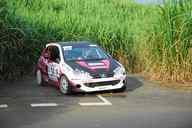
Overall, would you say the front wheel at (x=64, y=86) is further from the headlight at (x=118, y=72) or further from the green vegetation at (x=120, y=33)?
the green vegetation at (x=120, y=33)

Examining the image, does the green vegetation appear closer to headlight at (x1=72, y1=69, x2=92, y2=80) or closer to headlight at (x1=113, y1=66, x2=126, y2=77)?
headlight at (x1=113, y1=66, x2=126, y2=77)

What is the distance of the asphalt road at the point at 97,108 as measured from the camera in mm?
12938

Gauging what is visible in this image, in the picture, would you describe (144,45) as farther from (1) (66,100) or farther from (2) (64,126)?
(2) (64,126)

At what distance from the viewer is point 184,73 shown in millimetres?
20125

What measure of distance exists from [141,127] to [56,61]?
7.00 metres

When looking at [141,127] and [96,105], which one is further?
[96,105]

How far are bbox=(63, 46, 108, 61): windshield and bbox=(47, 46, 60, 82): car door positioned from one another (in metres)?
0.33

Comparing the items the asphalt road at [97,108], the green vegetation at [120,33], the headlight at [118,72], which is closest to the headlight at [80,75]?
the asphalt road at [97,108]

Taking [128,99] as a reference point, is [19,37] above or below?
above

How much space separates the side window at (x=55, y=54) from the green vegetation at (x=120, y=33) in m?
3.15

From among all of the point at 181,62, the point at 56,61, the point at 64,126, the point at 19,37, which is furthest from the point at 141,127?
the point at 19,37

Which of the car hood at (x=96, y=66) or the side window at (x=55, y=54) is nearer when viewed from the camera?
the car hood at (x=96, y=66)

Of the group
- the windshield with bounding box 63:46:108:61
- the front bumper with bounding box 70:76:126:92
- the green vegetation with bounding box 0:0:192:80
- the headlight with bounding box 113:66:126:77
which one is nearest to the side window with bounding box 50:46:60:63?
the windshield with bounding box 63:46:108:61

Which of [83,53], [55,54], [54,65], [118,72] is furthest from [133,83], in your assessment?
[54,65]
